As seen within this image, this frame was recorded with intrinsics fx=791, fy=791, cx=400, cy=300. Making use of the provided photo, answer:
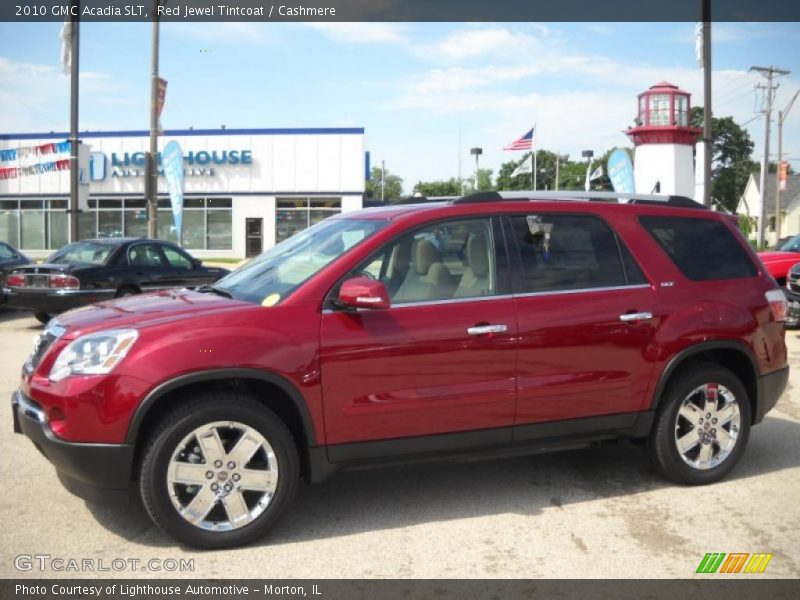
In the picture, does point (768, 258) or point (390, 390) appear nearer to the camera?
point (390, 390)

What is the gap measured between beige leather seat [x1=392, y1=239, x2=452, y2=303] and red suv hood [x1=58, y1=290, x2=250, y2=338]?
0.87 m

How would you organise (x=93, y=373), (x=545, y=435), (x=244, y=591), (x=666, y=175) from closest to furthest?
(x=244, y=591), (x=93, y=373), (x=545, y=435), (x=666, y=175)

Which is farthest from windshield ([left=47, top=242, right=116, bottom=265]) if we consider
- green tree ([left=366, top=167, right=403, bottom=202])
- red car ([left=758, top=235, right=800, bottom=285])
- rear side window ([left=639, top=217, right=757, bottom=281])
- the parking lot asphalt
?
green tree ([left=366, top=167, right=403, bottom=202])

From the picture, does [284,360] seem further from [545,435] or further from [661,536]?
[661,536]

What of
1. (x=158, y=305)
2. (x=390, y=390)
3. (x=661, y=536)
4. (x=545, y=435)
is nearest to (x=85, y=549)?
(x=158, y=305)

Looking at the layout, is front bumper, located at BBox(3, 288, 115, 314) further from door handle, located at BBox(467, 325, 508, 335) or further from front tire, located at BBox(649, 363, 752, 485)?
front tire, located at BBox(649, 363, 752, 485)

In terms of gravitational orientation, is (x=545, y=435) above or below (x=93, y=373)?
below

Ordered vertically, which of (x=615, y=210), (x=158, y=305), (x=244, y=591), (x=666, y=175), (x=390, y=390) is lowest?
(x=244, y=591)

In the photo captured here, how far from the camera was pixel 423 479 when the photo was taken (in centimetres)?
525

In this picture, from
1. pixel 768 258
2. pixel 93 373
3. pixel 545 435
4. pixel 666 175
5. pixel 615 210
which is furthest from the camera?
pixel 666 175

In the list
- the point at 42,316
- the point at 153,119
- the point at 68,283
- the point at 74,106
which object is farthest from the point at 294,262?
the point at 153,119

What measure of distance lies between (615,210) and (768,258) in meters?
10.2

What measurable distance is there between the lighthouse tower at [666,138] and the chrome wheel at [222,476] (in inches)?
1178

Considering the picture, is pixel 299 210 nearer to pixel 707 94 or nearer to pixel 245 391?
pixel 707 94
